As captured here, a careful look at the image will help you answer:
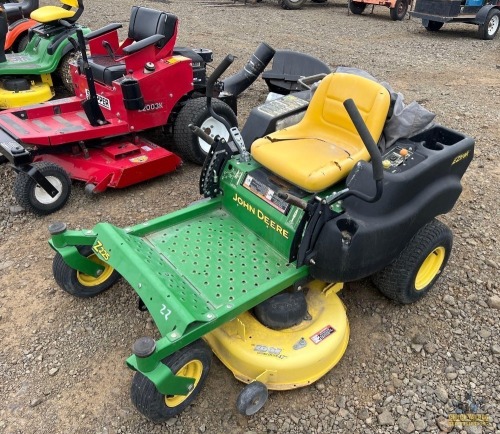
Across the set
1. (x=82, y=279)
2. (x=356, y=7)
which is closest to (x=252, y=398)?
(x=82, y=279)

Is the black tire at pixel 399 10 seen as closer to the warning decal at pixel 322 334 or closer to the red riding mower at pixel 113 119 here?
the red riding mower at pixel 113 119

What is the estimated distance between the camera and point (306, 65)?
16.7 ft

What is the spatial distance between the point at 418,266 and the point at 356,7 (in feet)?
35.9

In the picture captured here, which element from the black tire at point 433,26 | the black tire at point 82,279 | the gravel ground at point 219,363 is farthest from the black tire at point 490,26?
the black tire at point 82,279

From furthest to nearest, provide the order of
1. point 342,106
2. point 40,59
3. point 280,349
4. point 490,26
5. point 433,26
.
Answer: point 433,26, point 490,26, point 40,59, point 342,106, point 280,349

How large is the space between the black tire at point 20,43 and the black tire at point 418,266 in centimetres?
531

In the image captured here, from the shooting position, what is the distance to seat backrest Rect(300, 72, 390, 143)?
8.08ft

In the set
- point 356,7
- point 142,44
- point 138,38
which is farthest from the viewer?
point 356,7

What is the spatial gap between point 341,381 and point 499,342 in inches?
37.8

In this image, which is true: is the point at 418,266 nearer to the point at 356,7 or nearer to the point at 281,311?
the point at 281,311

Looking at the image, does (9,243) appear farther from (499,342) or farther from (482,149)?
(482,149)

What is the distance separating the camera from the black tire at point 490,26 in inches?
359

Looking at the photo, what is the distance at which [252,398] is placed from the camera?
6.88 ft

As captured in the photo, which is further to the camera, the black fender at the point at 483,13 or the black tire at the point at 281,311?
the black fender at the point at 483,13
